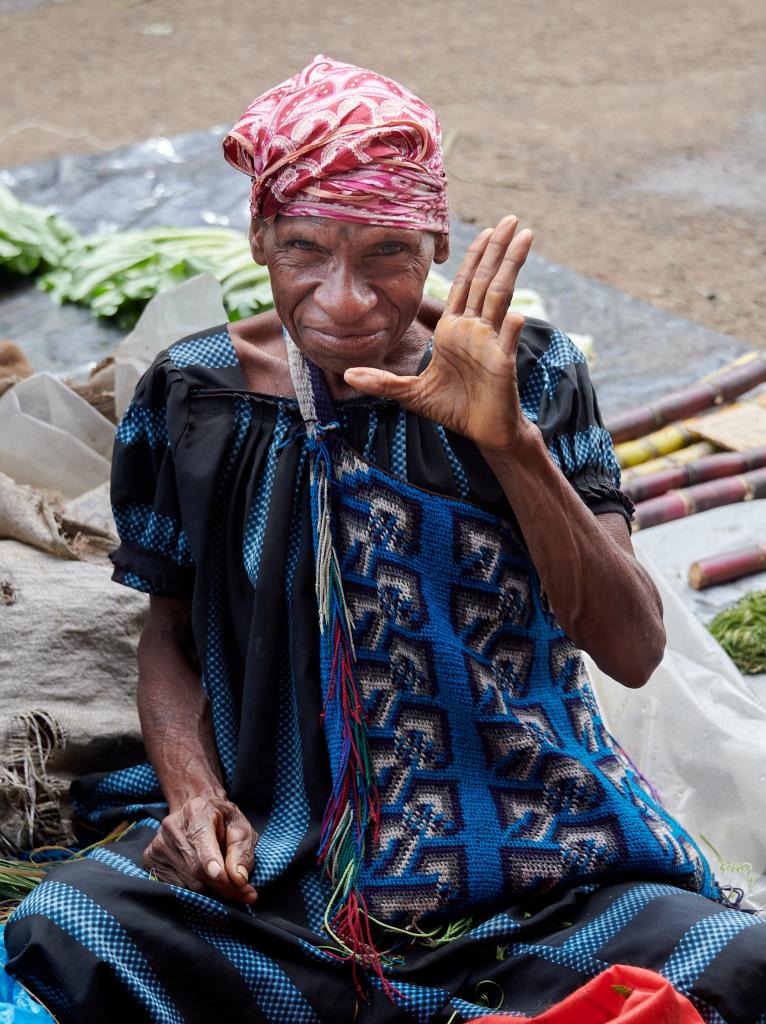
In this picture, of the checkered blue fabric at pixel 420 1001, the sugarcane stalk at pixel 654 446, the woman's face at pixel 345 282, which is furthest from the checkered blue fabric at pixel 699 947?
the sugarcane stalk at pixel 654 446

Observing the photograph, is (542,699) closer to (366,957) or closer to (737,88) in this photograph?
(366,957)

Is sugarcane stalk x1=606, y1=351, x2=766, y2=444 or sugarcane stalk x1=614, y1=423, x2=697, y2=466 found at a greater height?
sugarcane stalk x1=606, y1=351, x2=766, y2=444

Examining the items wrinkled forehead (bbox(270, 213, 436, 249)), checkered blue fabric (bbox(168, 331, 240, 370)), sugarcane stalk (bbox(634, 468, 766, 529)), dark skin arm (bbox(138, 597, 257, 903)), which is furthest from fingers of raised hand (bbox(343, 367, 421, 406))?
sugarcane stalk (bbox(634, 468, 766, 529))

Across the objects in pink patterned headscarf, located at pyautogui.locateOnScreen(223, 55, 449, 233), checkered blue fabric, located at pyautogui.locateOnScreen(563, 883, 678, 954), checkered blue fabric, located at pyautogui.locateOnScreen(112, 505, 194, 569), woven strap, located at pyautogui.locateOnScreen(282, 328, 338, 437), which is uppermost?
pink patterned headscarf, located at pyautogui.locateOnScreen(223, 55, 449, 233)

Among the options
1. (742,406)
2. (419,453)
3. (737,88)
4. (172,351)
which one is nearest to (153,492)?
(172,351)

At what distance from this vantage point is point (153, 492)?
7.59ft

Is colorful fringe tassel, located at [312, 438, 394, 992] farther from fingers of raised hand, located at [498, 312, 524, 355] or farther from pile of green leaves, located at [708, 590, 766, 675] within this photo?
pile of green leaves, located at [708, 590, 766, 675]

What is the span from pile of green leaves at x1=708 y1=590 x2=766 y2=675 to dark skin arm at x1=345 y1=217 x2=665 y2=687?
3.70 ft

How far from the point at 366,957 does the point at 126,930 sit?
1.22ft

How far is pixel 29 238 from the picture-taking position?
5.24 metres

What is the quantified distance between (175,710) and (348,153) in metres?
1.00

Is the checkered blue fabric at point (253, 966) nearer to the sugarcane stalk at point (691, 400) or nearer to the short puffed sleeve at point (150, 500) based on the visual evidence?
the short puffed sleeve at point (150, 500)

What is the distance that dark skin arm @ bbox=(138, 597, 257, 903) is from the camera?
2.06 m

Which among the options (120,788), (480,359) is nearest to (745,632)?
(120,788)
